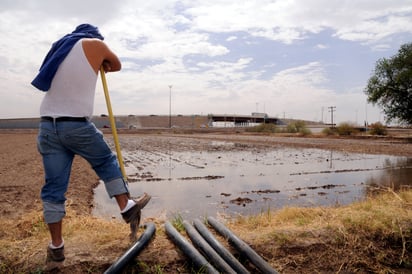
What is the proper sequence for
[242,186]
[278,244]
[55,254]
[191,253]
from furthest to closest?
[242,186] < [278,244] < [191,253] < [55,254]

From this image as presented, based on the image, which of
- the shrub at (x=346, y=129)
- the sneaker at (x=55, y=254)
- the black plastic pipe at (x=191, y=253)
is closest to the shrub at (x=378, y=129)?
the shrub at (x=346, y=129)

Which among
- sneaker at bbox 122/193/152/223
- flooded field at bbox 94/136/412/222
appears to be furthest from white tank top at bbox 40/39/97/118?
flooded field at bbox 94/136/412/222

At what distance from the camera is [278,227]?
137 inches

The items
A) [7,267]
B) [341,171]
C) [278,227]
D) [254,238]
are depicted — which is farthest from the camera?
[341,171]

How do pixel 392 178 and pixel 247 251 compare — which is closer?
pixel 247 251

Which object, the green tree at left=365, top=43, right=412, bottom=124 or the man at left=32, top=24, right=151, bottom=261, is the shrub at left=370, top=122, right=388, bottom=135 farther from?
the man at left=32, top=24, right=151, bottom=261

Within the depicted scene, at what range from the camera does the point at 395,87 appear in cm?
3669

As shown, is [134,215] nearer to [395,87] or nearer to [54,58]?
[54,58]

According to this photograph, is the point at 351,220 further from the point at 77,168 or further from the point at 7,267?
the point at 77,168

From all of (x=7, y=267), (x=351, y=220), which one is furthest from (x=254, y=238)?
Result: (x=7, y=267)

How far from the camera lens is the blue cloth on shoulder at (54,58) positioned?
8.26ft

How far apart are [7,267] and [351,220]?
3244mm

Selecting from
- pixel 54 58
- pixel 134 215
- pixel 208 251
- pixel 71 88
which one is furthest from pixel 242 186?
pixel 54 58

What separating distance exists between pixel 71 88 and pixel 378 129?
1863 inches
